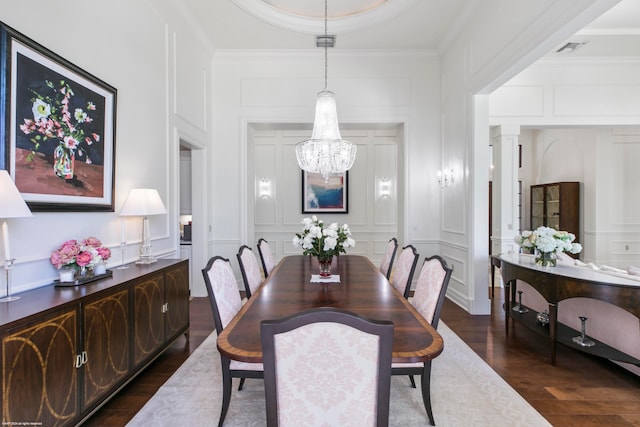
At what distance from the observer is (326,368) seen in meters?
1.11

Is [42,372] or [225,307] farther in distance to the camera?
[225,307]

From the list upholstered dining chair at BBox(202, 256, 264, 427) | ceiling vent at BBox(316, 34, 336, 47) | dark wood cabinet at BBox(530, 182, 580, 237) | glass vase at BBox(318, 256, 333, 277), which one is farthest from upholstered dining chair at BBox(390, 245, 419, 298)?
dark wood cabinet at BBox(530, 182, 580, 237)

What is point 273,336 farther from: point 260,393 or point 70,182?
point 70,182

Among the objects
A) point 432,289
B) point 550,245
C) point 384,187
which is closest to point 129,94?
point 432,289

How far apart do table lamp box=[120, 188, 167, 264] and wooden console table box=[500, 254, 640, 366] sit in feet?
11.2

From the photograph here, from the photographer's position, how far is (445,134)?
467cm

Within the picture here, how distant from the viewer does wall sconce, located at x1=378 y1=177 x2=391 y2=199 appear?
23.7 feet

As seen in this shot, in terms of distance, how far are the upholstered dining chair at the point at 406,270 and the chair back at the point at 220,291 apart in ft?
4.54

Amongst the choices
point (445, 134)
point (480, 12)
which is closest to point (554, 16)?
point (480, 12)

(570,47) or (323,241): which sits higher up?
(570,47)

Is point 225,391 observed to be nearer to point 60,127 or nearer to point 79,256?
point 79,256

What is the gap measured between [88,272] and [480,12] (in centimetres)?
463

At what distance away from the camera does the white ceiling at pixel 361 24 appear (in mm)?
3754

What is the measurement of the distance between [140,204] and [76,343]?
1.27 meters
